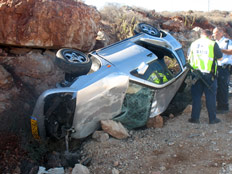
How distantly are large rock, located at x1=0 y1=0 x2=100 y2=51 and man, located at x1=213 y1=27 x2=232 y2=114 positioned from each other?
304 centimetres

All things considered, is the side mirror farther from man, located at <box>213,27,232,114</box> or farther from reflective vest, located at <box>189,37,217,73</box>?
man, located at <box>213,27,232,114</box>

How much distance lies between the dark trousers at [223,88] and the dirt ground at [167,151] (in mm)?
1115

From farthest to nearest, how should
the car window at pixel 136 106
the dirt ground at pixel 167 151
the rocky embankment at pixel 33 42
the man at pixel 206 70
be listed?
the man at pixel 206 70
the rocky embankment at pixel 33 42
the car window at pixel 136 106
the dirt ground at pixel 167 151

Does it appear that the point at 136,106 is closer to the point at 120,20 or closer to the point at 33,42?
the point at 33,42

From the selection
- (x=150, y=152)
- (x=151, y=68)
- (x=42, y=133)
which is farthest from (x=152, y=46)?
(x=42, y=133)

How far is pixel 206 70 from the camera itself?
17.0ft

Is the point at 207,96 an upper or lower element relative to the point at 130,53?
lower

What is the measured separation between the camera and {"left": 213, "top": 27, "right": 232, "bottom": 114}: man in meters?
5.80

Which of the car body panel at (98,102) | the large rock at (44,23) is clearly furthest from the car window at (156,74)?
the large rock at (44,23)

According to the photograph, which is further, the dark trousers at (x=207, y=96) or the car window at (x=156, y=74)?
the dark trousers at (x=207, y=96)

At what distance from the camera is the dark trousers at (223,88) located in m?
5.93

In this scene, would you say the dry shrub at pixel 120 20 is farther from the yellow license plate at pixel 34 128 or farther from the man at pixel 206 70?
the yellow license plate at pixel 34 128

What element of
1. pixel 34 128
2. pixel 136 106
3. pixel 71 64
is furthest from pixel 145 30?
pixel 34 128

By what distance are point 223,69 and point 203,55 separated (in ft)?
3.19
